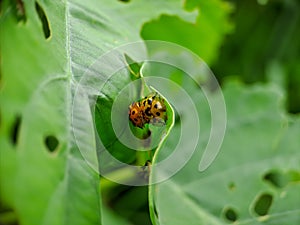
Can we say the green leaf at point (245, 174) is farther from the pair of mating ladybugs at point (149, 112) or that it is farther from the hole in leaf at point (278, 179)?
the pair of mating ladybugs at point (149, 112)

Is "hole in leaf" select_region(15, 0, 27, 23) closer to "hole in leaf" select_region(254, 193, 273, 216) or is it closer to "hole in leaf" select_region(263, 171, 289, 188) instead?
"hole in leaf" select_region(254, 193, 273, 216)

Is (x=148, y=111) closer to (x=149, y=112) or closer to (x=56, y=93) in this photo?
(x=149, y=112)

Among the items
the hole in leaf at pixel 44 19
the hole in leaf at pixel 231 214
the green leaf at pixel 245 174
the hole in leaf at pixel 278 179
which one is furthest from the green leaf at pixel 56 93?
the hole in leaf at pixel 278 179

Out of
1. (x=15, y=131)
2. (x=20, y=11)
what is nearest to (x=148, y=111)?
(x=20, y=11)

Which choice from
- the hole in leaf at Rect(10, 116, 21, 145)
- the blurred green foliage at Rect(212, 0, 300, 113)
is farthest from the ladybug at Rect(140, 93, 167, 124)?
the blurred green foliage at Rect(212, 0, 300, 113)

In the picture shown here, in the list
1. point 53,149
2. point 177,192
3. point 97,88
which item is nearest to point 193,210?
point 177,192

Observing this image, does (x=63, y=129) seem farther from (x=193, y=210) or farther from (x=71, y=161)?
(x=193, y=210)
